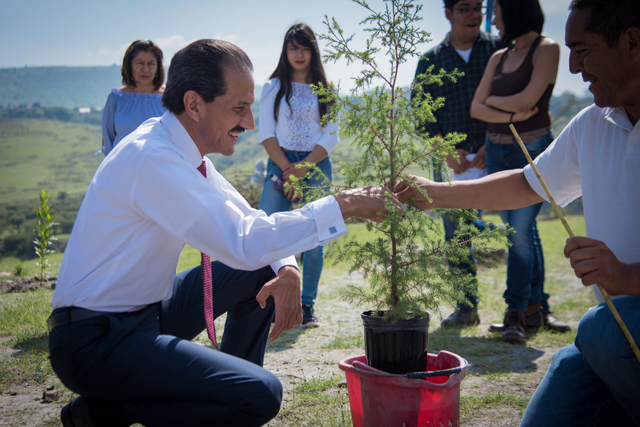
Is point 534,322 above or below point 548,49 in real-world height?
below

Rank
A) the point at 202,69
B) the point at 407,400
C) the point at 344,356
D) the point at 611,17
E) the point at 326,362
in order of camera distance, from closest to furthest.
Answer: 1. the point at 611,17
2. the point at 407,400
3. the point at 202,69
4. the point at 326,362
5. the point at 344,356

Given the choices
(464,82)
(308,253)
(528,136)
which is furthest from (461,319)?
(464,82)

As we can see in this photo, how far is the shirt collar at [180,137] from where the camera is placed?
7.47 feet

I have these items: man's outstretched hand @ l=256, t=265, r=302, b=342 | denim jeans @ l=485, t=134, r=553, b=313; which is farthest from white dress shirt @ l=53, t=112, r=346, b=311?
denim jeans @ l=485, t=134, r=553, b=313

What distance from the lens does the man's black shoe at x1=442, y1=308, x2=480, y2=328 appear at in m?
4.59

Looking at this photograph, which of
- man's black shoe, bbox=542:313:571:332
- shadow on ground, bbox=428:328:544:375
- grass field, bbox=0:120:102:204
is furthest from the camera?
grass field, bbox=0:120:102:204

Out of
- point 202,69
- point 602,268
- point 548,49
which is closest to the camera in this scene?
point 602,268

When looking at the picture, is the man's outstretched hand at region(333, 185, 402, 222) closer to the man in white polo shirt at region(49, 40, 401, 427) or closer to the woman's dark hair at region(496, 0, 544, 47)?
the man in white polo shirt at region(49, 40, 401, 427)

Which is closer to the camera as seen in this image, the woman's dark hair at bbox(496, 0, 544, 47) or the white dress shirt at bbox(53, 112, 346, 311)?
the white dress shirt at bbox(53, 112, 346, 311)

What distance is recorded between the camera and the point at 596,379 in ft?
6.68

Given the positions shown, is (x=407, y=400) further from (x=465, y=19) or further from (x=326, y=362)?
(x=465, y=19)

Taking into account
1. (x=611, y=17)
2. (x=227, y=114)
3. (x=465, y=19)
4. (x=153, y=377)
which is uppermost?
(x=465, y=19)

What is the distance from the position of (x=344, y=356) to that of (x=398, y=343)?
163 centimetres

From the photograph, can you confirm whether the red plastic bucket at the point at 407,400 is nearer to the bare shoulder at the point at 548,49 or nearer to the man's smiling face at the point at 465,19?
the bare shoulder at the point at 548,49
